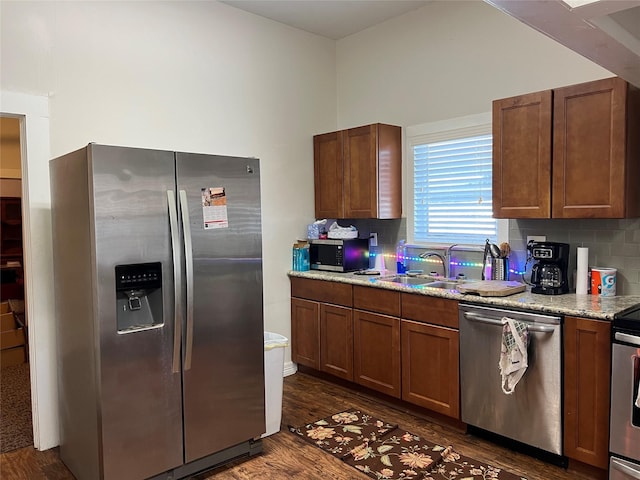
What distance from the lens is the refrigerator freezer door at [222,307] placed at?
2736 millimetres

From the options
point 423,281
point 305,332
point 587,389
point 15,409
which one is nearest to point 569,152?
point 587,389

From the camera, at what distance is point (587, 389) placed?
8.57 feet

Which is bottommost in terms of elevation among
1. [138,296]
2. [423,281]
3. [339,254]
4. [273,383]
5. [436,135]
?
[273,383]

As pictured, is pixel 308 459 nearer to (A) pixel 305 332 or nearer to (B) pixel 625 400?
(A) pixel 305 332

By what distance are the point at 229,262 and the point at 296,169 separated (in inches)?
72.6

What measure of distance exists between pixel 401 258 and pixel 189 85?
2221 mm

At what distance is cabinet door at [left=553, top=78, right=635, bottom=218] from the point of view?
2717mm

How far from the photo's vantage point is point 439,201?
402cm

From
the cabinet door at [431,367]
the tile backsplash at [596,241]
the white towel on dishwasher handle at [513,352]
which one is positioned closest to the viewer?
the white towel on dishwasher handle at [513,352]

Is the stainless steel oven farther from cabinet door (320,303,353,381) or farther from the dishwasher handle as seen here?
cabinet door (320,303,353,381)

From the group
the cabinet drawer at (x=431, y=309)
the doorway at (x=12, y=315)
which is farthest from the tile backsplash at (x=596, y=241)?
the doorway at (x=12, y=315)

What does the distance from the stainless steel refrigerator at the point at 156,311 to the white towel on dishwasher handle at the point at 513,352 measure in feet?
4.71

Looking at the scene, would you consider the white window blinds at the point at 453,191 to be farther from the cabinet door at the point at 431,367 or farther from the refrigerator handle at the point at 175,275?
the refrigerator handle at the point at 175,275

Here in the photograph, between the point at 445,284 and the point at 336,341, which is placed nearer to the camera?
the point at 445,284
